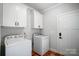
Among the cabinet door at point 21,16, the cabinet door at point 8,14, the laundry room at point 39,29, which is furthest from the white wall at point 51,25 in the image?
the cabinet door at point 8,14

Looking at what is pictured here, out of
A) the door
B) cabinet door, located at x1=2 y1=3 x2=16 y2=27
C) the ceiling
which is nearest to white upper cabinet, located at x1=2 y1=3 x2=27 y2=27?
cabinet door, located at x1=2 y1=3 x2=16 y2=27

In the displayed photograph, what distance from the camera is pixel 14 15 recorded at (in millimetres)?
909

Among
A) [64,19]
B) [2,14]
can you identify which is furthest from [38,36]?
[2,14]

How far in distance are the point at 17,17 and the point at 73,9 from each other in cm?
95

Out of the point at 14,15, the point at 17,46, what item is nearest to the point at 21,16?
the point at 14,15

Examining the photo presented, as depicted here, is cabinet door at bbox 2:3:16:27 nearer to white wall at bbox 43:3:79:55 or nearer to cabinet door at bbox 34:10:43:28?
cabinet door at bbox 34:10:43:28

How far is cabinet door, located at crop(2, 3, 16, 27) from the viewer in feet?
2.87

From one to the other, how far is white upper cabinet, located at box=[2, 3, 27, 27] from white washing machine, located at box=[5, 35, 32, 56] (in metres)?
0.23

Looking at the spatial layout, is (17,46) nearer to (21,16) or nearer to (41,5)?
(21,16)

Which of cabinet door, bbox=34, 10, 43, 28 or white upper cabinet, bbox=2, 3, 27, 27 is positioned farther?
cabinet door, bbox=34, 10, 43, 28

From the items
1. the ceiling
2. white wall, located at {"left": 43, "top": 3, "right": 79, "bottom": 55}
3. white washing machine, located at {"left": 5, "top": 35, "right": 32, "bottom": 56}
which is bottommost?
white washing machine, located at {"left": 5, "top": 35, "right": 32, "bottom": 56}

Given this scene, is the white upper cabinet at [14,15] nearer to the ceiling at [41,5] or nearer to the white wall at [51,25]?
the ceiling at [41,5]

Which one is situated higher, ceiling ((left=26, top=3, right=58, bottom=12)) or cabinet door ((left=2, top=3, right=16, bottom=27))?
ceiling ((left=26, top=3, right=58, bottom=12))

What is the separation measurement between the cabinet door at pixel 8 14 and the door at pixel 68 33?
0.79m
